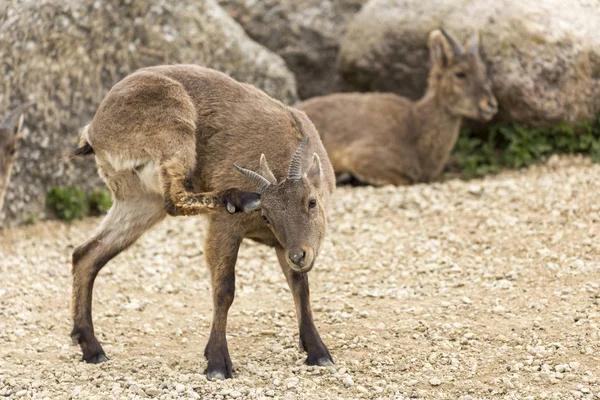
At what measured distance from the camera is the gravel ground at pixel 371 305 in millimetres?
Result: 5520

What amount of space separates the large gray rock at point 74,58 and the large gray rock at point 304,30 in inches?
72.0

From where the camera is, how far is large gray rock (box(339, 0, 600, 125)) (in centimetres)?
1110

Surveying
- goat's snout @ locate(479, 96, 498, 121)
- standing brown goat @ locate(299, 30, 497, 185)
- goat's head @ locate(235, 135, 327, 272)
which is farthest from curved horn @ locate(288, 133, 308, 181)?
goat's snout @ locate(479, 96, 498, 121)

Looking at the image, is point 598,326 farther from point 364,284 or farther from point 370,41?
point 370,41

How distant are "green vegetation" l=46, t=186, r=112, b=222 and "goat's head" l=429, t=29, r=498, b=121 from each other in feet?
14.5

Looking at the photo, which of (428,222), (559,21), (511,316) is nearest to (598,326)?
(511,316)

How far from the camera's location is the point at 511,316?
6480 millimetres

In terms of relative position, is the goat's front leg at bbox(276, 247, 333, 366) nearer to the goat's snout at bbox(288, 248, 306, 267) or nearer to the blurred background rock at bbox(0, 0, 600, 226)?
the goat's snout at bbox(288, 248, 306, 267)

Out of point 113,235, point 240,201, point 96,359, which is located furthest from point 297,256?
point 96,359

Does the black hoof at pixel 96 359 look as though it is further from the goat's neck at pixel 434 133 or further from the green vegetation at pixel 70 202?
the goat's neck at pixel 434 133

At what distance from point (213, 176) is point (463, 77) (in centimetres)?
579

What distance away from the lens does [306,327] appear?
5.96 meters

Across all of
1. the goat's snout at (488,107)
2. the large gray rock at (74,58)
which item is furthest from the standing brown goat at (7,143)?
the goat's snout at (488,107)

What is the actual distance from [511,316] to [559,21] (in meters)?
6.02
